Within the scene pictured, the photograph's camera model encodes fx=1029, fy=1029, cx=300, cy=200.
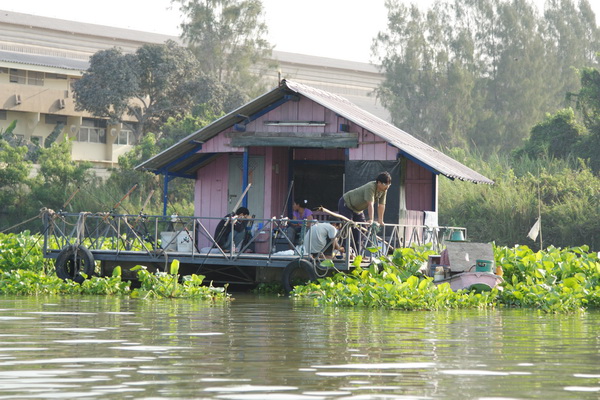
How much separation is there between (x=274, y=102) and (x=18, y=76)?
103 ft

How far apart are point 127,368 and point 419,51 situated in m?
50.3

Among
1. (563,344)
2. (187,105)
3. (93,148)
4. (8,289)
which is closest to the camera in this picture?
(563,344)

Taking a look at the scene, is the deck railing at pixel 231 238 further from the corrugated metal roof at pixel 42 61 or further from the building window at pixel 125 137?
the building window at pixel 125 137

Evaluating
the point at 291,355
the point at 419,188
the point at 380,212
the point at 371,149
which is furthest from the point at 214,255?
the point at 291,355

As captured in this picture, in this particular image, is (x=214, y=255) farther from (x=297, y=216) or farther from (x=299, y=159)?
(x=299, y=159)

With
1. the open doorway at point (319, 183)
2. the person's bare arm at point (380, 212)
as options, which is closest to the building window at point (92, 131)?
the open doorway at point (319, 183)

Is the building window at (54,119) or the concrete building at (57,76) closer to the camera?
the concrete building at (57,76)

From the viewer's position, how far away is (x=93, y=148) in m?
51.7

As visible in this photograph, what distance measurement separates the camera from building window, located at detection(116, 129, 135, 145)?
52.8m

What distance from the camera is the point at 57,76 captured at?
50031 millimetres

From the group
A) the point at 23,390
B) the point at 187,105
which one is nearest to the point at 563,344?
the point at 23,390

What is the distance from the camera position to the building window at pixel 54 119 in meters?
50.6

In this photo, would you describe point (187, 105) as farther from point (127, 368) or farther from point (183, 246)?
→ point (127, 368)

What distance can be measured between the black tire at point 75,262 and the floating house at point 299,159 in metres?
3.64
